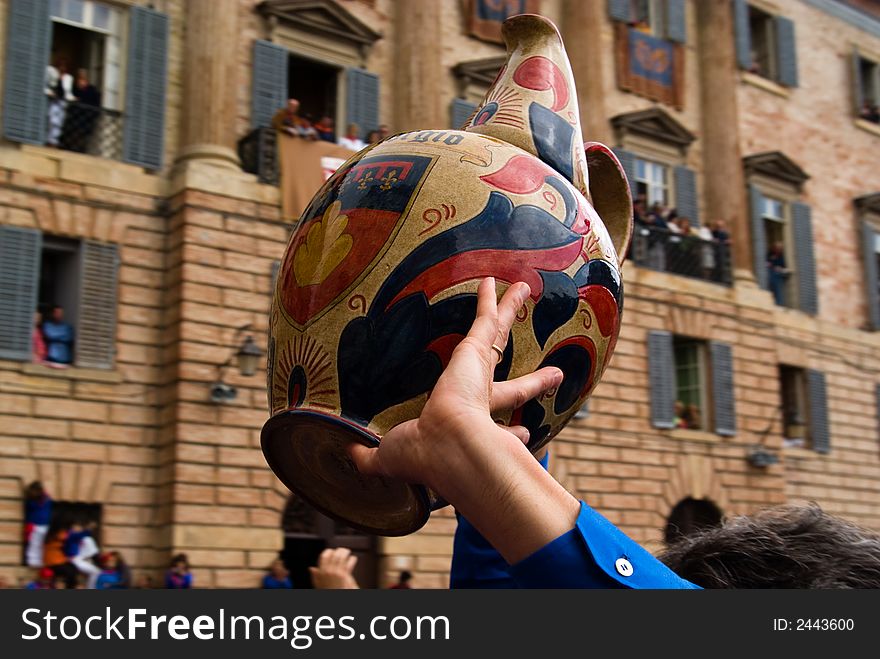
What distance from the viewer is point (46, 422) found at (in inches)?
543

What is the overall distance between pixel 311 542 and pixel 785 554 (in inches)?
584

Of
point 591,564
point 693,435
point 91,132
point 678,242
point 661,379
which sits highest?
point 678,242

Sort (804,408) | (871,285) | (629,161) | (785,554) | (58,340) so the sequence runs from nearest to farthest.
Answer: (785,554), (58,340), (629,161), (804,408), (871,285)

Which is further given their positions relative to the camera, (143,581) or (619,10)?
(619,10)

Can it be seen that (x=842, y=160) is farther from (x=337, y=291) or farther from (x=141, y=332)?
(x=337, y=291)

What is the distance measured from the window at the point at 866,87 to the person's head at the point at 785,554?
2714 cm

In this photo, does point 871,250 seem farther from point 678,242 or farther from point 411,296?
point 411,296

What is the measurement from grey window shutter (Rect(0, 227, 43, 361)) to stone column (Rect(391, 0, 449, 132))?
248 inches

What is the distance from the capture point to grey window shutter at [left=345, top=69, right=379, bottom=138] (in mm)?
17688

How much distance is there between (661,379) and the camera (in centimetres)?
2073

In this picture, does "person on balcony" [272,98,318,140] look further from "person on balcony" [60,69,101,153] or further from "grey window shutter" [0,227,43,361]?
"grey window shutter" [0,227,43,361]

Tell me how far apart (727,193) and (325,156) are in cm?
1007

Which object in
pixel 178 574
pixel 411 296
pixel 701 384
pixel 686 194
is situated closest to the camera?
pixel 411 296

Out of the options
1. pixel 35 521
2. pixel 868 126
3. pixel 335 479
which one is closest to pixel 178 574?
pixel 35 521
